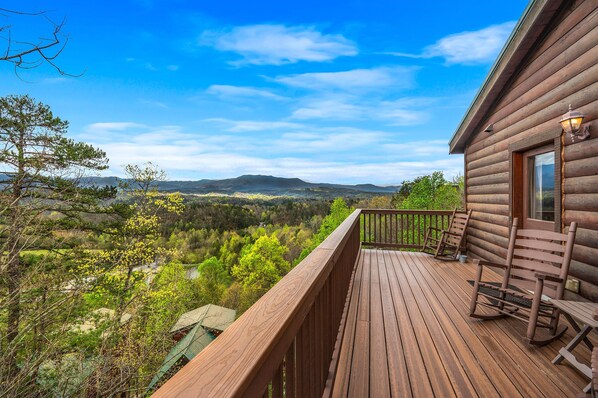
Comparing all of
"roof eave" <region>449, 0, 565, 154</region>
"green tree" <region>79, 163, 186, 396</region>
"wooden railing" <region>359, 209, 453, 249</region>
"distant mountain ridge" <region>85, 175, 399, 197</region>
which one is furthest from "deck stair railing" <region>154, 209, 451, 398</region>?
"distant mountain ridge" <region>85, 175, 399, 197</region>

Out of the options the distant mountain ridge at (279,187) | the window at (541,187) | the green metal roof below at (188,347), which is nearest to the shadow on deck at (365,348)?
the window at (541,187)

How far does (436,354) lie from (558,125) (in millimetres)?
3000

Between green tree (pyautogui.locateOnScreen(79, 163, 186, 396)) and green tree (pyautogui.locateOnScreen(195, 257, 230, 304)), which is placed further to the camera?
green tree (pyautogui.locateOnScreen(195, 257, 230, 304))

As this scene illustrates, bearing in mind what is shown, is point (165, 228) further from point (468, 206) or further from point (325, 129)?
point (325, 129)

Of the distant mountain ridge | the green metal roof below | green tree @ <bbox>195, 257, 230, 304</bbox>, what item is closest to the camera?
the green metal roof below

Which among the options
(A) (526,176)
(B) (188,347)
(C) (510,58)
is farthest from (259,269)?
(C) (510,58)

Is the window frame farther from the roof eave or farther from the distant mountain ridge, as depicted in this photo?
the distant mountain ridge

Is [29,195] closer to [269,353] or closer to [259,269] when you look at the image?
[269,353]

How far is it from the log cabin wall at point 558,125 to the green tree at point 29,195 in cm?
810

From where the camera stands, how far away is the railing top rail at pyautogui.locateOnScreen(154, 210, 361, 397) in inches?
20.2

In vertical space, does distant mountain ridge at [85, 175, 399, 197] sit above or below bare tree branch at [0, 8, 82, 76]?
below

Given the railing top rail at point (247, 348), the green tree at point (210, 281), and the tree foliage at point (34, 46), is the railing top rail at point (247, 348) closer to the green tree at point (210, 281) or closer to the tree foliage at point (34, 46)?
the tree foliage at point (34, 46)

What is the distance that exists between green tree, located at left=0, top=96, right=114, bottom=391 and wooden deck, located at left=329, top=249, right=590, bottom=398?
6079mm

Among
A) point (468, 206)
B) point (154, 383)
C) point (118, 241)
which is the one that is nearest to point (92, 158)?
point (118, 241)
